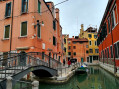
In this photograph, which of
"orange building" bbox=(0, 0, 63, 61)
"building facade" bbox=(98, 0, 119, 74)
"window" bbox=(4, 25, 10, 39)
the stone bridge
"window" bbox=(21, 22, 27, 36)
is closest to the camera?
the stone bridge

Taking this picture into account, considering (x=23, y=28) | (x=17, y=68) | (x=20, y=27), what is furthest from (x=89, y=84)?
(x=20, y=27)

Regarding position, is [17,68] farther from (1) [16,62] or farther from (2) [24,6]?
(2) [24,6]

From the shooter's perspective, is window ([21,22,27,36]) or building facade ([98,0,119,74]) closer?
window ([21,22,27,36])

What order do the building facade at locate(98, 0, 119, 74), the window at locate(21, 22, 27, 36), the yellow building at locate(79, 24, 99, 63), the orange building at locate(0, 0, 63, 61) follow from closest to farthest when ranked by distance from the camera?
the orange building at locate(0, 0, 63, 61) → the window at locate(21, 22, 27, 36) → the building facade at locate(98, 0, 119, 74) → the yellow building at locate(79, 24, 99, 63)

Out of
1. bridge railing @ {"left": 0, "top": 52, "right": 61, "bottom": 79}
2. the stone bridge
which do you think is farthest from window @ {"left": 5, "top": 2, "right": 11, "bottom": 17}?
the stone bridge

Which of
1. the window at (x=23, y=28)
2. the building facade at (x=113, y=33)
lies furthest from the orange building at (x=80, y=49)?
the window at (x=23, y=28)

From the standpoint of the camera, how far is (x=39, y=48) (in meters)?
12.5

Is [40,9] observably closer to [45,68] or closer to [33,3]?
[33,3]

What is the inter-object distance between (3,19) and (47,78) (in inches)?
348

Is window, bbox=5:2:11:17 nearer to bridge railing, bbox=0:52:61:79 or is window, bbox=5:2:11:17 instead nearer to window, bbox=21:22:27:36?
window, bbox=21:22:27:36

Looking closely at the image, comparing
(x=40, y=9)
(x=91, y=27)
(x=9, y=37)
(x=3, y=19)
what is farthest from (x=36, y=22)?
(x=91, y=27)

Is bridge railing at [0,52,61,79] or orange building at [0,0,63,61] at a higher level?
orange building at [0,0,63,61]

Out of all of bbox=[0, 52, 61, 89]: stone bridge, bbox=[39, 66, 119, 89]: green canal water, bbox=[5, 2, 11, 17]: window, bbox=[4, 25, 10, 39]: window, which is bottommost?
bbox=[39, 66, 119, 89]: green canal water

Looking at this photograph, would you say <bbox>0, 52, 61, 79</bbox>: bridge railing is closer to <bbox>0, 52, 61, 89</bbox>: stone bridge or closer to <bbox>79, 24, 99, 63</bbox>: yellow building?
<bbox>0, 52, 61, 89</bbox>: stone bridge
